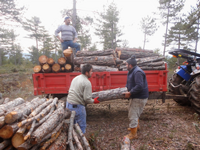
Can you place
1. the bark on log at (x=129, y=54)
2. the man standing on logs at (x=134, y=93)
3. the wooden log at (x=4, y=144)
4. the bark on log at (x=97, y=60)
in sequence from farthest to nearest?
the bark on log at (x=129, y=54) < the bark on log at (x=97, y=60) < the man standing on logs at (x=134, y=93) < the wooden log at (x=4, y=144)

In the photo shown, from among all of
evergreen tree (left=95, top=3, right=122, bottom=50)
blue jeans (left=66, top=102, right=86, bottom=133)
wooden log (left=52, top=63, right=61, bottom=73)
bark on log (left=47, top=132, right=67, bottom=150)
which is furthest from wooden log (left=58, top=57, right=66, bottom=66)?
evergreen tree (left=95, top=3, right=122, bottom=50)

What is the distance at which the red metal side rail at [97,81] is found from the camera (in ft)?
13.4

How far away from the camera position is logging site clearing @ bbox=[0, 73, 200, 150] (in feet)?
10.3

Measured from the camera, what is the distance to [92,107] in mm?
5672

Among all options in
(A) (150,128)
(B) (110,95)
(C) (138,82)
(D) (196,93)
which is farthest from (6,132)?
(D) (196,93)

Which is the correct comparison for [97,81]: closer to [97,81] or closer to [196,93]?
[97,81]

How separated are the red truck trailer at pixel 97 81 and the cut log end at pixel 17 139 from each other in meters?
2.35

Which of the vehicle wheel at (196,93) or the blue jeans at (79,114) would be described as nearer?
the blue jeans at (79,114)

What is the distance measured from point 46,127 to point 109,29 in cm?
1828

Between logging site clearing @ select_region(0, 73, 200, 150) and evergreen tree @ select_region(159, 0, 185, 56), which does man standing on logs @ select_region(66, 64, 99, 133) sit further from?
evergreen tree @ select_region(159, 0, 185, 56)

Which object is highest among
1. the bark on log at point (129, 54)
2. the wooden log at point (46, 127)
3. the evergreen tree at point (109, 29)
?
the evergreen tree at point (109, 29)

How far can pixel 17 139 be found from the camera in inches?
72.9

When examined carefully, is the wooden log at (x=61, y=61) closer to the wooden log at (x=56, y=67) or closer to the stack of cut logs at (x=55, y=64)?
the stack of cut logs at (x=55, y=64)

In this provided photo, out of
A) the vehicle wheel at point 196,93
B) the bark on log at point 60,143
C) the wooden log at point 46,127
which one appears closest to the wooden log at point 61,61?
the wooden log at point 46,127
